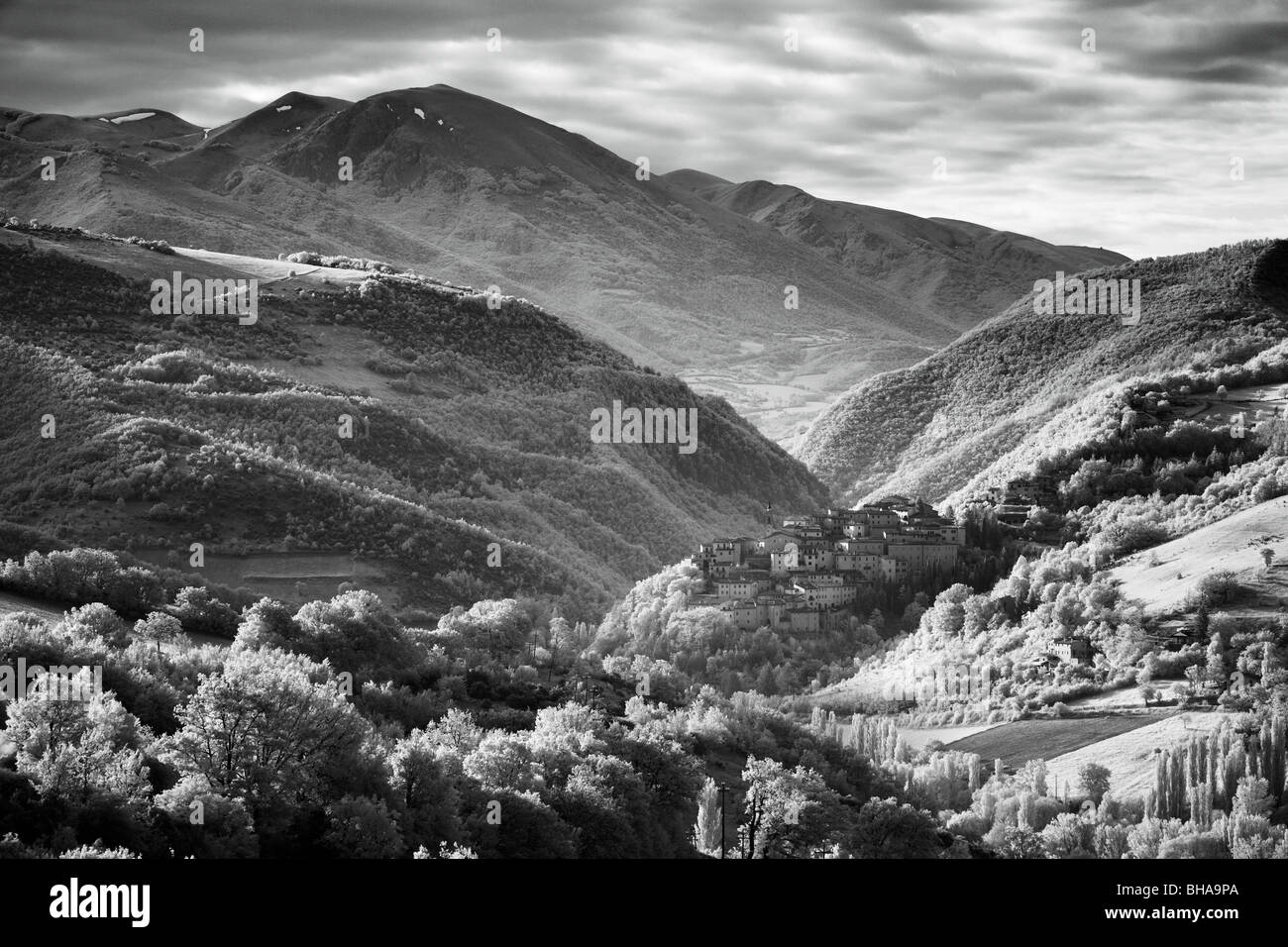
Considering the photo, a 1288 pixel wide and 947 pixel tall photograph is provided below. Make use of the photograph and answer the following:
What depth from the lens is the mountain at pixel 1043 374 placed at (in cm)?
12462

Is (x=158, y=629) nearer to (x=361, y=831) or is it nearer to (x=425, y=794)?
(x=425, y=794)

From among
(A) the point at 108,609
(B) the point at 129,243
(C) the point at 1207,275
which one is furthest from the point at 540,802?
(C) the point at 1207,275

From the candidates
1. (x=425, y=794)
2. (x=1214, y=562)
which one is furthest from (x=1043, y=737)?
(x=425, y=794)

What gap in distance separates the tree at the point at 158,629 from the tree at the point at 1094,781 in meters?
30.6

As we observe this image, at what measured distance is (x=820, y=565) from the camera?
293 ft

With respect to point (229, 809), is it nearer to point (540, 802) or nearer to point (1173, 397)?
point (540, 802)

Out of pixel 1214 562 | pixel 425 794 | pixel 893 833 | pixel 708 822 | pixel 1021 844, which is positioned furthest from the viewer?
pixel 1214 562

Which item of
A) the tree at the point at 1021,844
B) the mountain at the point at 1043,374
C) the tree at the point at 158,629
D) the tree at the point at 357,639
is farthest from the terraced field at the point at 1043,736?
the mountain at the point at 1043,374

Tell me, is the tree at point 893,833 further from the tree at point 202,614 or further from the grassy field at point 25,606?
the grassy field at point 25,606

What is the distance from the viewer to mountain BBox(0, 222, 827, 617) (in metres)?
94.2

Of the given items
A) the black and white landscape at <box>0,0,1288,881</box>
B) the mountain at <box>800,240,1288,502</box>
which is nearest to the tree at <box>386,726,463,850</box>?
the black and white landscape at <box>0,0,1288,881</box>

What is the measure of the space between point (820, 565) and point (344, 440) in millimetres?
39312

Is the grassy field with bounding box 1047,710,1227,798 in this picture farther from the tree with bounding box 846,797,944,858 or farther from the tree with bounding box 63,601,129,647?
the tree with bounding box 63,601,129,647
